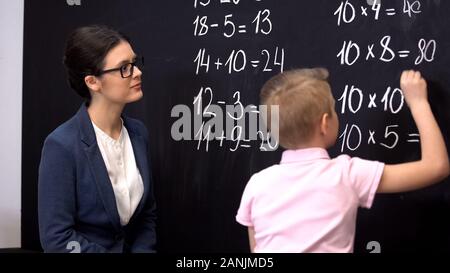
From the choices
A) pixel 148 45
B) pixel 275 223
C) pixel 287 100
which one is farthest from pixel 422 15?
pixel 148 45

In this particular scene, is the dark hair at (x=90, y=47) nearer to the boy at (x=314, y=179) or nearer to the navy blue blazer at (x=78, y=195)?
the navy blue blazer at (x=78, y=195)

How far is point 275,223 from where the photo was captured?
134 centimetres

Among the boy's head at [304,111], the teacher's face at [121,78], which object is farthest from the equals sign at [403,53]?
the teacher's face at [121,78]

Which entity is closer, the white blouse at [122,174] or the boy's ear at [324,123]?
the boy's ear at [324,123]

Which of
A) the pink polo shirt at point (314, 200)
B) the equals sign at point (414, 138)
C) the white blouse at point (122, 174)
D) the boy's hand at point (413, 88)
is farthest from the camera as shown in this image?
the white blouse at point (122, 174)

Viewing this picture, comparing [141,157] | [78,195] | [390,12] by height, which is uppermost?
[390,12]

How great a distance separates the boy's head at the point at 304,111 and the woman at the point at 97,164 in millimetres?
536

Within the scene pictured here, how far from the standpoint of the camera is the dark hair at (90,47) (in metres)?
1.65

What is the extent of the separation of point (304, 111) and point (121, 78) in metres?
0.62

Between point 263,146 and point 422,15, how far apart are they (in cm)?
60

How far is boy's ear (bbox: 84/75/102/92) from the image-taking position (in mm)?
1686

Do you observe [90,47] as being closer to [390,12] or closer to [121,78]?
[121,78]

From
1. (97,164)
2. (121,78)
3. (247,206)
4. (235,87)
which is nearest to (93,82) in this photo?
(121,78)

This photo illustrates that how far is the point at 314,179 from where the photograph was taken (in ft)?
4.33
